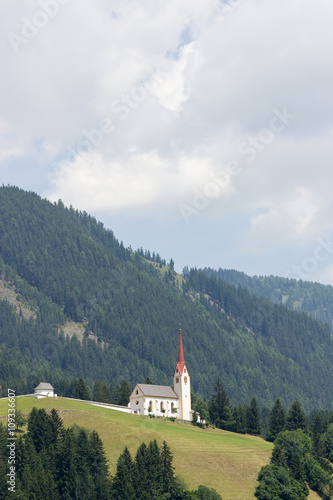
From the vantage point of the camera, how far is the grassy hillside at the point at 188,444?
111 m

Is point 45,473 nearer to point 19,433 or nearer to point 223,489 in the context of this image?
point 19,433

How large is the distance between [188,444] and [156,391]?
32622mm

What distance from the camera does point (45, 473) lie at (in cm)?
10525

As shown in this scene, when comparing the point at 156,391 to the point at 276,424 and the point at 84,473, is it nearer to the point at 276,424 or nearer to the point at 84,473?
the point at 276,424

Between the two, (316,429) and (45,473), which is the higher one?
(316,429)

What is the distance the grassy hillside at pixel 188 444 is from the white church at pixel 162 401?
7560 mm

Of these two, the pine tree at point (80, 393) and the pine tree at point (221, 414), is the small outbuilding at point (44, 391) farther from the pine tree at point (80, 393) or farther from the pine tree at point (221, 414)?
the pine tree at point (221, 414)

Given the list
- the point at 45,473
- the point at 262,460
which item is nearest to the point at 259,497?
the point at 262,460

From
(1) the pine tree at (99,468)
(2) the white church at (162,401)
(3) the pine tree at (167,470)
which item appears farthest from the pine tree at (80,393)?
(3) the pine tree at (167,470)

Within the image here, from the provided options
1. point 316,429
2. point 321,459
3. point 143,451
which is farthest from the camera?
point 316,429

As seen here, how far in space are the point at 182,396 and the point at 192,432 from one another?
20949 mm

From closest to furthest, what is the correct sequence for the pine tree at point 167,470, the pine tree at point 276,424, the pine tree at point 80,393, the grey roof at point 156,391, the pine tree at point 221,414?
the pine tree at point 167,470, the pine tree at point 276,424, the grey roof at point 156,391, the pine tree at point 221,414, the pine tree at point 80,393

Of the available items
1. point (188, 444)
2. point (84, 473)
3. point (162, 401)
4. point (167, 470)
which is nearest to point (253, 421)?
point (162, 401)

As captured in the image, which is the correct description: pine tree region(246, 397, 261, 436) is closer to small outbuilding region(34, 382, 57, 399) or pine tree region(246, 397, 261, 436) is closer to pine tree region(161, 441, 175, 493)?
small outbuilding region(34, 382, 57, 399)
